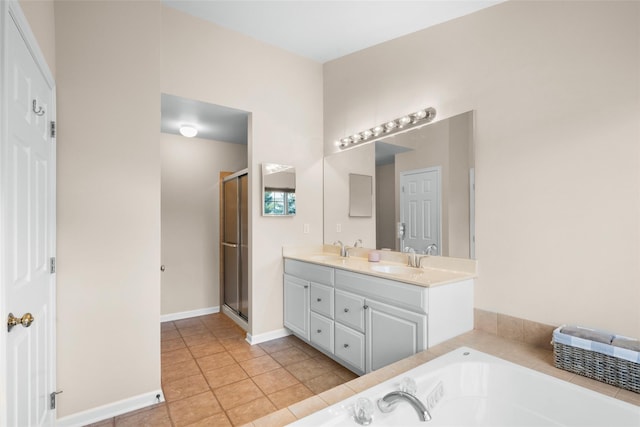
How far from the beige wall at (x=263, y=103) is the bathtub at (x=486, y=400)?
1945 mm

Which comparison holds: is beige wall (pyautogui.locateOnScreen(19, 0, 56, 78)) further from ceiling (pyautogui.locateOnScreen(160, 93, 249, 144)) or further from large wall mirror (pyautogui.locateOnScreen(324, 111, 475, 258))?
large wall mirror (pyautogui.locateOnScreen(324, 111, 475, 258))

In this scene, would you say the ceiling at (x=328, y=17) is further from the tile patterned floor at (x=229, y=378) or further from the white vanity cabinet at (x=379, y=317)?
the tile patterned floor at (x=229, y=378)

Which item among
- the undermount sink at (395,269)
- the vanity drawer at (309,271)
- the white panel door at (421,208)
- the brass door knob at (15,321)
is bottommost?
the vanity drawer at (309,271)

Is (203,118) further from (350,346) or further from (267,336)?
(350,346)

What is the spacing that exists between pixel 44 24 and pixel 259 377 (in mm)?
2567

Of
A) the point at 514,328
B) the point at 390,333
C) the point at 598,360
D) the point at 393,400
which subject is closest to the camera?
the point at 393,400

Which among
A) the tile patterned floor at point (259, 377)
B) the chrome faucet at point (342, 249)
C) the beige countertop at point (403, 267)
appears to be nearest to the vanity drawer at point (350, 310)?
the beige countertop at point (403, 267)

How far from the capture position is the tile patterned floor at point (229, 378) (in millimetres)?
1968

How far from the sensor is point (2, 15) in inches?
39.6

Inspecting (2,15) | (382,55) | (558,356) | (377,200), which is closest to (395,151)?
(377,200)

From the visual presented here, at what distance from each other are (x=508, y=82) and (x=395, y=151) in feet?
3.16

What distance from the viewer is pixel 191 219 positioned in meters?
3.96

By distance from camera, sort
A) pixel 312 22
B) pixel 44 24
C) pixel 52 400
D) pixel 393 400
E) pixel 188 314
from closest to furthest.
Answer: pixel 393 400 → pixel 44 24 → pixel 52 400 → pixel 312 22 → pixel 188 314

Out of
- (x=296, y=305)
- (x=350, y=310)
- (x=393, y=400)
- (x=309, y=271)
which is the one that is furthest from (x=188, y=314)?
(x=393, y=400)
